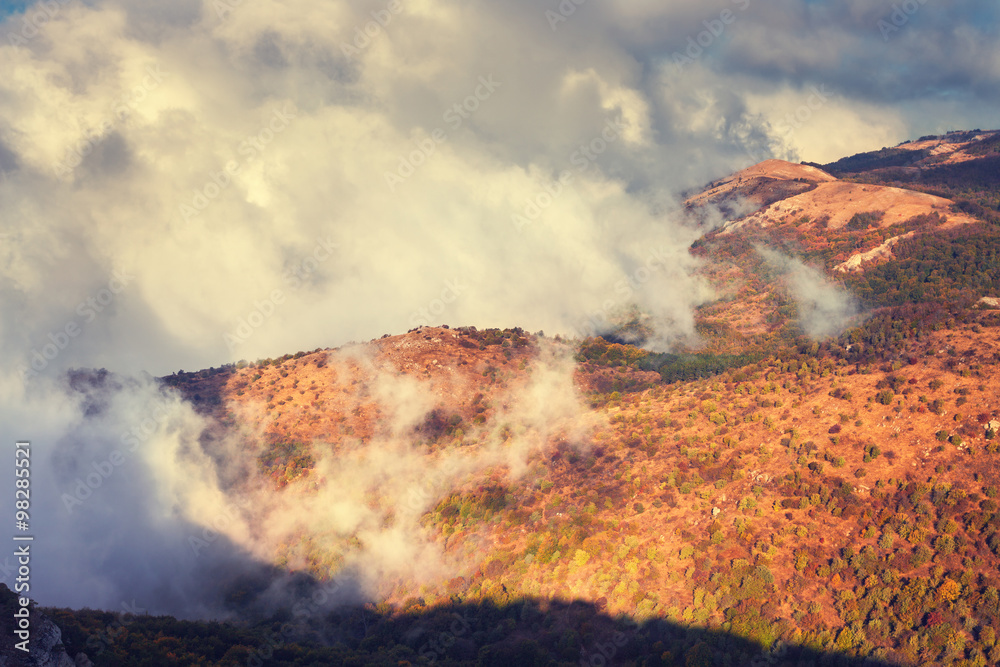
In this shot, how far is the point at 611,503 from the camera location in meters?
87.0

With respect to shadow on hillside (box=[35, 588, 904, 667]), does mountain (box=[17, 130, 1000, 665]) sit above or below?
above

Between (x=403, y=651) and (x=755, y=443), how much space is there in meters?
59.0

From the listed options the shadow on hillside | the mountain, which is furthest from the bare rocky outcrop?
the mountain

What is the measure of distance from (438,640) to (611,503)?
31.4 meters

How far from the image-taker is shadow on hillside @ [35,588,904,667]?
56625 mm

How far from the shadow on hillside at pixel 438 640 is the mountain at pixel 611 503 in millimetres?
299

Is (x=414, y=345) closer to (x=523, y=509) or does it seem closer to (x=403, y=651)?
(x=523, y=509)

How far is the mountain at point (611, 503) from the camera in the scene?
6103 centimetres

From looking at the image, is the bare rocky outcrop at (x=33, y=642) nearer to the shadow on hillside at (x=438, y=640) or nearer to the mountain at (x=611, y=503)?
the shadow on hillside at (x=438, y=640)

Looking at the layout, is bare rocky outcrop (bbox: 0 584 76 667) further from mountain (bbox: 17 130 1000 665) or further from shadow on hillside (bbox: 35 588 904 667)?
mountain (bbox: 17 130 1000 665)

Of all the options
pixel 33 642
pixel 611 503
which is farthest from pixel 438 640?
pixel 33 642

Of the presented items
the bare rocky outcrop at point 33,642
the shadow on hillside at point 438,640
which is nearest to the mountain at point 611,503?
the shadow on hillside at point 438,640

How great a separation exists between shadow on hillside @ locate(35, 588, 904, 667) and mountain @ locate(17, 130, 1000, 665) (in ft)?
0.98

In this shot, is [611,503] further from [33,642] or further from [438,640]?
[33,642]
